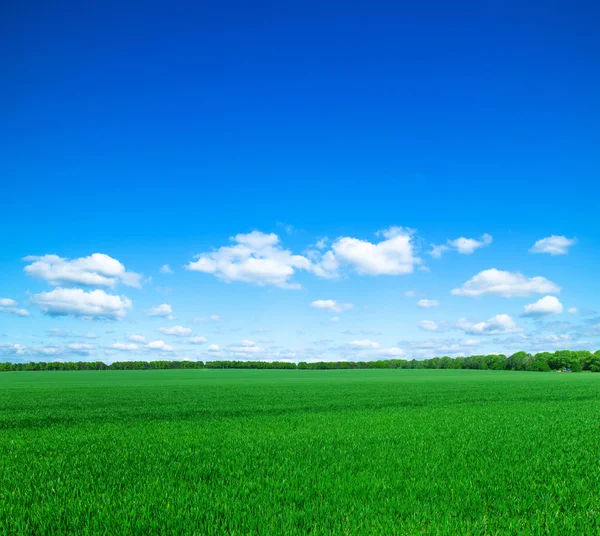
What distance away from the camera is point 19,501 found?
740 centimetres

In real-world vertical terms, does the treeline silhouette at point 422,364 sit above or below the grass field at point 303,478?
below

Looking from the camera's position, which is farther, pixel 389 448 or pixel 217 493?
pixel 389 448

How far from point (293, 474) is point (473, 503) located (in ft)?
10.9

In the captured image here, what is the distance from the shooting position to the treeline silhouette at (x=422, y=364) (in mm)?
135000

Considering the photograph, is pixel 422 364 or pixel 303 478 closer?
pixel 303 478

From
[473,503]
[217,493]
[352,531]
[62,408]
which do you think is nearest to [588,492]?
[473,503]

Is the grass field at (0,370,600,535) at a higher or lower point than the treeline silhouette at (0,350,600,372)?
higher

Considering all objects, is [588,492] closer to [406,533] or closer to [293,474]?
[406,533]

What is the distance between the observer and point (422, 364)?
167 metres

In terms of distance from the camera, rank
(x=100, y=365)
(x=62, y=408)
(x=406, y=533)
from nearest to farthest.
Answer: (x=406, y=533) < (x=62, y=408) < (x=100, y=365)

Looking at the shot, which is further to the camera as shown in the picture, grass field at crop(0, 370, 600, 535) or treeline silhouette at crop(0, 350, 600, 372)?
treeline silhouette at crop(0, 350, 600, 372)

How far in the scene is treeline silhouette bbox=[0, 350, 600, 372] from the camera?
135 metres

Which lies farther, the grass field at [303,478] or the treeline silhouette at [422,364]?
the treeline silhouette at [422,364]

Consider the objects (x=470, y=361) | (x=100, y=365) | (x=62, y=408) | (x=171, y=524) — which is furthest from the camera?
(x=470, y=361)
